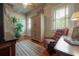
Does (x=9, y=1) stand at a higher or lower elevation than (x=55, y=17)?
higher

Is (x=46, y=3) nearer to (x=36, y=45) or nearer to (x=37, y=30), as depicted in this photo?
(x=37, y=30)

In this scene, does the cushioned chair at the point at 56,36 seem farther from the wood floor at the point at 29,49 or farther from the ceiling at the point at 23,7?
the ceiling at the point at 23,7

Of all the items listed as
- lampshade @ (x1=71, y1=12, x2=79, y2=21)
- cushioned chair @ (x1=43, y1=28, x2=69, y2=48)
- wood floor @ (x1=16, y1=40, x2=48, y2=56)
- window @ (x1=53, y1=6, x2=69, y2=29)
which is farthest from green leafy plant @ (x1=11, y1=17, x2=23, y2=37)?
lampshade @ (x1=71, y1=12, x2=79, y2=21)

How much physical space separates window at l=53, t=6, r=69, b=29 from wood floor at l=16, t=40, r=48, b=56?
365 mm

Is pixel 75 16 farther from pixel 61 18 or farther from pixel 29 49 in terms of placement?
pixel 29 49

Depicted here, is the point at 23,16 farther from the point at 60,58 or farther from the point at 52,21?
the point at 60,58

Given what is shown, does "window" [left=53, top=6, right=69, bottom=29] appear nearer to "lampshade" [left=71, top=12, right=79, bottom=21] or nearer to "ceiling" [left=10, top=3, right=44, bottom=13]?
"lampshade" [left=71, top=12, right=79, bottom=21]

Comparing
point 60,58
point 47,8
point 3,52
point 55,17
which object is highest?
point 47,8

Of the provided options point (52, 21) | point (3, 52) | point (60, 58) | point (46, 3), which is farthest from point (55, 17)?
point (3, 52)

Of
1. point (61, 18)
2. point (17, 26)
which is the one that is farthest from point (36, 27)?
point (61, 18)

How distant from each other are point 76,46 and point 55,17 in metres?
0.48

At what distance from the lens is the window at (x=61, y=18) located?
5.01 ft

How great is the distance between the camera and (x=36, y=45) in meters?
1.56

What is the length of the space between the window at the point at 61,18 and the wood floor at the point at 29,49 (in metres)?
0.37
